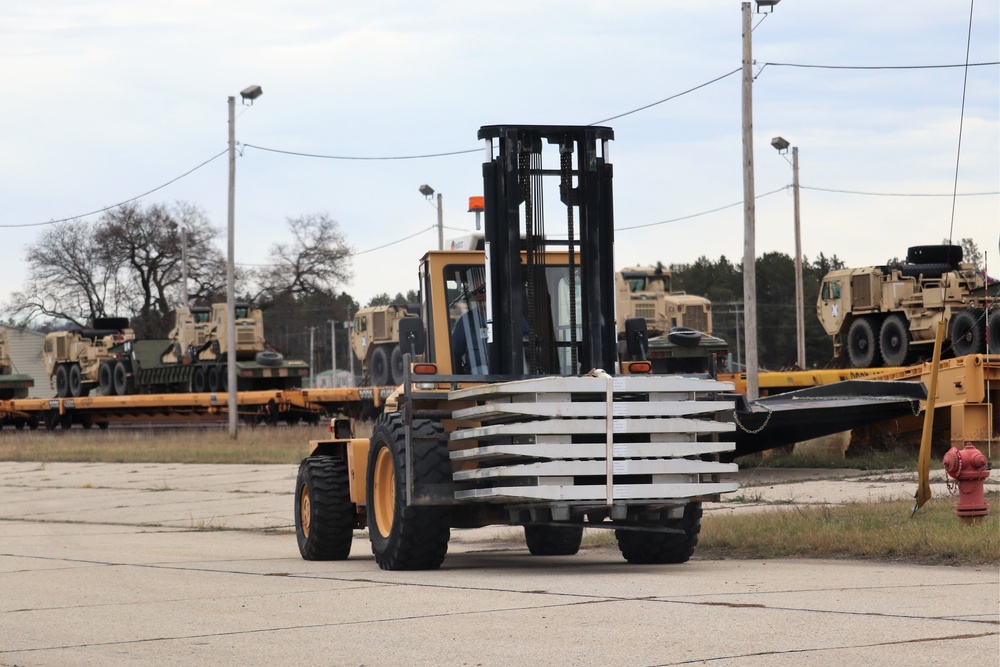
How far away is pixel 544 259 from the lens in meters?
10.8

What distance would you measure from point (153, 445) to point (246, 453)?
6.17 metres

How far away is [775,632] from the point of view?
6.91 metres

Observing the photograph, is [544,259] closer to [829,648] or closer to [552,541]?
[552,541]

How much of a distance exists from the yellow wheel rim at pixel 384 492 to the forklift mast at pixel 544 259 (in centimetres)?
114

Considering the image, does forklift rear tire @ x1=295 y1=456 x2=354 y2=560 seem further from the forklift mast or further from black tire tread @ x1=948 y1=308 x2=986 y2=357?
black tire tread @ x1=948 y1=308 x2=986 y2=357

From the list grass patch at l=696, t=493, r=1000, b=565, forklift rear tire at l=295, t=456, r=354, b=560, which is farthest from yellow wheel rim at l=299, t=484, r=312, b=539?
grass patch at l=696, t=493, r=1000, b=565

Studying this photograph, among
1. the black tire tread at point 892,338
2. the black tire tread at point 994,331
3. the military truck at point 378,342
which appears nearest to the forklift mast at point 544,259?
the black tire tread at point 994,331

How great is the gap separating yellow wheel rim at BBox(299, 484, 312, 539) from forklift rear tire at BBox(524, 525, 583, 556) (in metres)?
1.91

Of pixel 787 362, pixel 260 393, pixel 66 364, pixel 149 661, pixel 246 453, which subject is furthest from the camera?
pixel 787 362

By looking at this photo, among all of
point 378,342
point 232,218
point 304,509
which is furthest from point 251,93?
point 304,509

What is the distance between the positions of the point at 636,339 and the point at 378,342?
114ft

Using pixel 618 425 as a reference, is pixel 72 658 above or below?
below

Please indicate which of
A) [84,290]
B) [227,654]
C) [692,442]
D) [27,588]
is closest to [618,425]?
[692,442]

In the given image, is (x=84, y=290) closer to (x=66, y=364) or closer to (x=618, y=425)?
(x=66, y=364)
